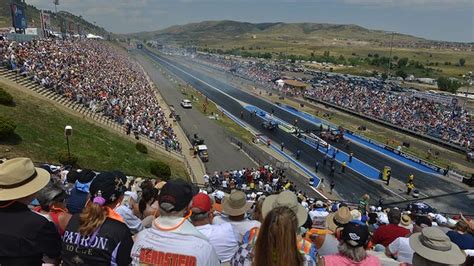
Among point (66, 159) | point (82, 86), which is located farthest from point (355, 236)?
point (82, 86)

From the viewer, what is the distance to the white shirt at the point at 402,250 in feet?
20.1

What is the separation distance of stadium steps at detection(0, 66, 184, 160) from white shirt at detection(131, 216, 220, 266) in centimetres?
2901

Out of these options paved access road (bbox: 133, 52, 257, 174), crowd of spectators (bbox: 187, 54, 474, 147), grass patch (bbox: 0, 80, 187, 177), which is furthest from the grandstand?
grass patch (bbox: 0, 80, 187, 177)

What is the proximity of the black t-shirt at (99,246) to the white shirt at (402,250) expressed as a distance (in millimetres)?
4410

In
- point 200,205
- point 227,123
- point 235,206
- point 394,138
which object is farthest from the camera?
point 227,123

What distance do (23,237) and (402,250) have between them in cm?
546

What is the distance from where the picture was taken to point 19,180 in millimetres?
4066

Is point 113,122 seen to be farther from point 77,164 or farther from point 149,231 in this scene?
point 149,231

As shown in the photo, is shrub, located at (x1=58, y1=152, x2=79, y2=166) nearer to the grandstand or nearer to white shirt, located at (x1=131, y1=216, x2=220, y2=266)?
the grandstand

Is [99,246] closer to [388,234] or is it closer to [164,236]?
[164,236]

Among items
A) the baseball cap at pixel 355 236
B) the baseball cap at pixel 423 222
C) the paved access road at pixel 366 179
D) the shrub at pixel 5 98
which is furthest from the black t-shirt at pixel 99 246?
the paved access road at pixel 366 179

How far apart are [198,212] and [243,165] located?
3091 cm

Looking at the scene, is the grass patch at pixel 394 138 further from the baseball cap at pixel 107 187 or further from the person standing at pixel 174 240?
the person standing at pixel 174 240

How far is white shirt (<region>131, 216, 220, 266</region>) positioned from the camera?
343 cm
